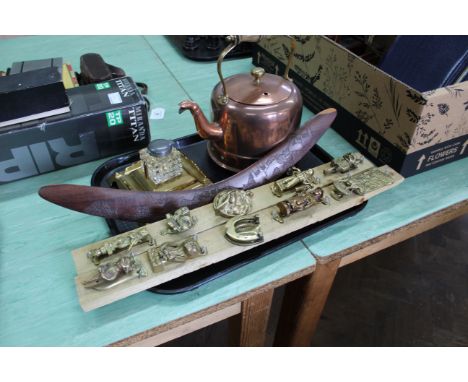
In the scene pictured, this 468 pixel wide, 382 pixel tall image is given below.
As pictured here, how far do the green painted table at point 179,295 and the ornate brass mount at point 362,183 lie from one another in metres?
0.07

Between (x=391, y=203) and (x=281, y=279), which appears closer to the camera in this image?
(x=281, y=279)

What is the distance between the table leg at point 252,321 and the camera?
26.2 inches

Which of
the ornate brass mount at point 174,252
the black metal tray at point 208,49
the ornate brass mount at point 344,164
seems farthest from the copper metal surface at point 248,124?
the black metal tray at point 208,49

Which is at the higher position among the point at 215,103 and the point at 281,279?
the point at 215,103

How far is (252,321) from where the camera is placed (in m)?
0.73

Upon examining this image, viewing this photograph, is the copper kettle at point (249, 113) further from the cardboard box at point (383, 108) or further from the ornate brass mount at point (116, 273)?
the ornate brass mount at point (116, 273)

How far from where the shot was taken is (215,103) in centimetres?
72

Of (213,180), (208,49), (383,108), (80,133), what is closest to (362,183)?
(383,108)

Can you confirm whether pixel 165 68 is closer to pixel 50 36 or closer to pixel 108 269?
pixel 50 36

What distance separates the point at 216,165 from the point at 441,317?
96 centimetres

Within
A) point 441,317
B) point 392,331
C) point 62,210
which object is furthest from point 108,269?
point 441,317

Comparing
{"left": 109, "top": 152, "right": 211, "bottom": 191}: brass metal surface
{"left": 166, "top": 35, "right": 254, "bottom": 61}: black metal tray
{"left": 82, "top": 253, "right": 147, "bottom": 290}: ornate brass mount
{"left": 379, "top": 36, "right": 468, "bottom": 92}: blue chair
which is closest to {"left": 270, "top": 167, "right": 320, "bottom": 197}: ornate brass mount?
{"left": 109, "top": 152, "right": 211, "bottom": 191}: brass metal surface

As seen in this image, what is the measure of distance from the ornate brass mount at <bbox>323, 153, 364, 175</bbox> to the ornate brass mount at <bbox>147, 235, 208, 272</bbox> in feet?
0.94

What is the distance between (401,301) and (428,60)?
800 millimetres
